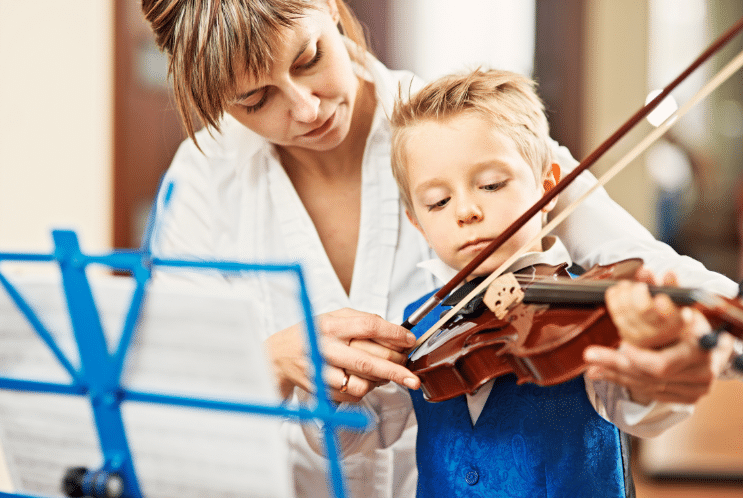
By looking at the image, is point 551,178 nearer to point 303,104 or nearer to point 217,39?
point 303,104

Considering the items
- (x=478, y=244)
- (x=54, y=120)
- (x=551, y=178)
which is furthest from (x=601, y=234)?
(x=54, y=120)

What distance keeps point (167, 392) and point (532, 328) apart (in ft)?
1.16

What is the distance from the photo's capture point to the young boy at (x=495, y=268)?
0.81m

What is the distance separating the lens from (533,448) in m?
0.81

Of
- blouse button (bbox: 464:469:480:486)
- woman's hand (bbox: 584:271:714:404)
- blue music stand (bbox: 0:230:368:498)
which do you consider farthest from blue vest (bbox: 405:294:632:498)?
blue music stand (bbox: 0:230:368:498)

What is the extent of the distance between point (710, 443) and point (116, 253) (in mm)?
2510

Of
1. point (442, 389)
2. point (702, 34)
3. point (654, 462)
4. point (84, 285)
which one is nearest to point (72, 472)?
point (84, 285)

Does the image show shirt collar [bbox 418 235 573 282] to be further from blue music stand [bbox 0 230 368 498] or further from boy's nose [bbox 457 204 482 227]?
blue music stand [bbox 0 230 368 498]

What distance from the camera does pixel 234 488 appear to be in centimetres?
57

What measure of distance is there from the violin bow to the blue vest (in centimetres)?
12

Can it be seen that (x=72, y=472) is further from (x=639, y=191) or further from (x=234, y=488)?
(x=639, y=191)

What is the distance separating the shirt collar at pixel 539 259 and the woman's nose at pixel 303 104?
0.82 ft

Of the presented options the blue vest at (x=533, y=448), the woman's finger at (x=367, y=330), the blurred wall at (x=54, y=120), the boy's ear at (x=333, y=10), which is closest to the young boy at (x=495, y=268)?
the blue vest at (x=533, y=448)

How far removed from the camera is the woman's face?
0.90m
